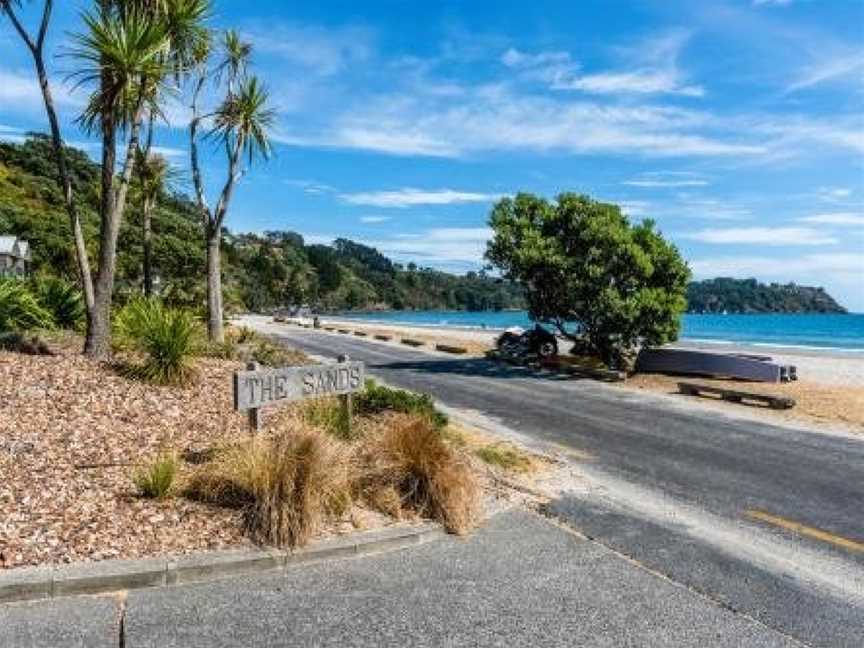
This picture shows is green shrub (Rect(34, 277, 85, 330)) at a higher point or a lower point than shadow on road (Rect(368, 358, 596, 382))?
higher

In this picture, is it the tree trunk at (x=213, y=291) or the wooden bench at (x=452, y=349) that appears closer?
the tree trunk at (x=213, y=291)

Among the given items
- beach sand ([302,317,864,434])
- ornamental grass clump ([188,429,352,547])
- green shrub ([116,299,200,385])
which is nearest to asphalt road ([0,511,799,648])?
ornamental grass clump ([188,429,352,547])

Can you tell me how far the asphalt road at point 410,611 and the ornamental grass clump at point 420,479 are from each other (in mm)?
755

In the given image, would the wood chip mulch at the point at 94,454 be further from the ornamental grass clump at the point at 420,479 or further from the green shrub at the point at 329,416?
the ornamental grass clump at the point at 420,479

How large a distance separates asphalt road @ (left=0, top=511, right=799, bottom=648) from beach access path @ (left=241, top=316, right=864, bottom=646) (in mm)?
580

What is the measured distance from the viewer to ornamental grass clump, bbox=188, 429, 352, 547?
6.25 meters

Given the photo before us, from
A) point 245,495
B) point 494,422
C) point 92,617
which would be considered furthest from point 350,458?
point 494,422

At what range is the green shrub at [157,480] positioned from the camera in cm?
670

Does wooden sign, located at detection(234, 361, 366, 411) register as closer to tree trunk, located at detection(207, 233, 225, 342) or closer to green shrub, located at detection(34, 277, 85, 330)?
green shrub, located at detection(34, 277, 85, 330)

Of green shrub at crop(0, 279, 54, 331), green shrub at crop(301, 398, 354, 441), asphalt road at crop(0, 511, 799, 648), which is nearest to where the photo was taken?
asphalt road at crop(0, 511, 799, 648)

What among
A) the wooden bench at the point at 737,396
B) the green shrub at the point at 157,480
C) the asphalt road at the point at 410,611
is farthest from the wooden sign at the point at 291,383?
the wooden bench at the point at 737,396

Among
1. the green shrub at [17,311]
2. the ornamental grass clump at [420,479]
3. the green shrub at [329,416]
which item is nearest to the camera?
the ornamental grass clump at [420,479]

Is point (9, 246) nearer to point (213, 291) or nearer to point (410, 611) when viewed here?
point (213, 291)

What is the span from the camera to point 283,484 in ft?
21.4
